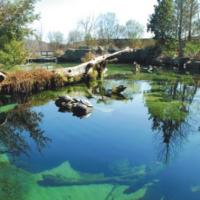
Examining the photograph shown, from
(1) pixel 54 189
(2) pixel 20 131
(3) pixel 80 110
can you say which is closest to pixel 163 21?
(3) pixel 80 110

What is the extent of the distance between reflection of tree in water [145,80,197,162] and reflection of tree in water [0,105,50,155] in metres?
2.91

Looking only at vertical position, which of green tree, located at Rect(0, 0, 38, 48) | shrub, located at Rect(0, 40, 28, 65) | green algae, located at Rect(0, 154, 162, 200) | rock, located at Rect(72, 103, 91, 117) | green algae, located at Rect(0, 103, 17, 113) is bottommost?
green algae, located at Rect(0, 154, 162, 200)

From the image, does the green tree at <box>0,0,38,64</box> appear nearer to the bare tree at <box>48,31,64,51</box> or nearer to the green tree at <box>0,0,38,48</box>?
the green tree at <box>0,0,38,48</box>

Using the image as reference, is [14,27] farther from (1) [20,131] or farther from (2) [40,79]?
(1) [20,131]

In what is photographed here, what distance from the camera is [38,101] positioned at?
12125 millimetres

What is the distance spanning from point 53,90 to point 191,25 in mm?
22497

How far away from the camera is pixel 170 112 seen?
10.1m

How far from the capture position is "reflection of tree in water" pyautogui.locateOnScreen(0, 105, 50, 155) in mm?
7203

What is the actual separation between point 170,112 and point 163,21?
2467 centimetres

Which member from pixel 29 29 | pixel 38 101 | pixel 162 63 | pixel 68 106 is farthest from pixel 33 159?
pixel 162 63

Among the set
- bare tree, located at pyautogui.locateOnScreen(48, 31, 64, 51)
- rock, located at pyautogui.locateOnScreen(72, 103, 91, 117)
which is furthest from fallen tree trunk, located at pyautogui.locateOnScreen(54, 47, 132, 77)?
bare tree, located at pyautogui.locateOnScreen(48, 31, 64, 51)

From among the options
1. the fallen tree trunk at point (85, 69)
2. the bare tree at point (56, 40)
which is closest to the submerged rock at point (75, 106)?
the fallen tree trunk at point (85, 69)

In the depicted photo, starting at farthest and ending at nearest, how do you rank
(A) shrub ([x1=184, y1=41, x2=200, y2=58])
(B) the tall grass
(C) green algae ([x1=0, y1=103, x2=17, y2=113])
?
(A) shrub ([x1=184, y1=41, x2=200, y2=58]) < (B) the tall grass < (C) green algae ([x1=0, y1=103, x2=17, y2=113])

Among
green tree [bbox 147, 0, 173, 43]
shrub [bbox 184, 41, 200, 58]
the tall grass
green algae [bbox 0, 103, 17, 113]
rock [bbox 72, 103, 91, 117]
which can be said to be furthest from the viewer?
green tree [bbox 147, 0, 173, 43]
